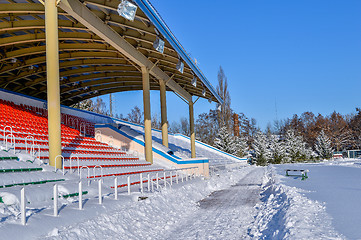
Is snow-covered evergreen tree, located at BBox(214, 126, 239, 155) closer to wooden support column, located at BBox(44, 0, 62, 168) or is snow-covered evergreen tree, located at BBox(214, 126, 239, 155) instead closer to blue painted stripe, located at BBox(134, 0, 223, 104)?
blue painted stripe, located at BBox(134, 0, 223, 104)

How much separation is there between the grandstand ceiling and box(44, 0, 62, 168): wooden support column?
3.26ft

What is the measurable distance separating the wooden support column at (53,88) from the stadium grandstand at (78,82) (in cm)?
3

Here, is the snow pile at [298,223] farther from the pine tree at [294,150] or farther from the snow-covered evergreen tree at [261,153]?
the pine tree at [294,150]

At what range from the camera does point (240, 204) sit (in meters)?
10.8

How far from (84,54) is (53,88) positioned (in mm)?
10026

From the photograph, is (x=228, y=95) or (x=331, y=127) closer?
(x=228, y=95)

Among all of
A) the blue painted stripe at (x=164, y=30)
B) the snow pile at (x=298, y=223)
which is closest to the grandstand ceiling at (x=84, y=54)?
the blue painted stripe at (x=164, y=30)

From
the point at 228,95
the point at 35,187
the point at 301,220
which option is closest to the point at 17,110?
the point at 35,187

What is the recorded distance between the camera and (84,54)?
2030 centimetres

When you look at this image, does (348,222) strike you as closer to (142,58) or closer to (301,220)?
(301,220)

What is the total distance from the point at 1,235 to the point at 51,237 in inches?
28.2

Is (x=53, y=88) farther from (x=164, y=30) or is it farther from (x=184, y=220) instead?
(x=164, y=30)

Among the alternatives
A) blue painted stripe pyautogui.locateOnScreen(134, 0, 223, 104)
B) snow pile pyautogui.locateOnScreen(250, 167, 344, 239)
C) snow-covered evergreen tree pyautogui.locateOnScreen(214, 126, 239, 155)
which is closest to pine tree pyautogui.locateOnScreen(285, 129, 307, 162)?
snow-covered evergreen tree pyautogui.locateOnScreen(214, 126, 239, 155)

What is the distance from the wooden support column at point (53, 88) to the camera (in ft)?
35.4
